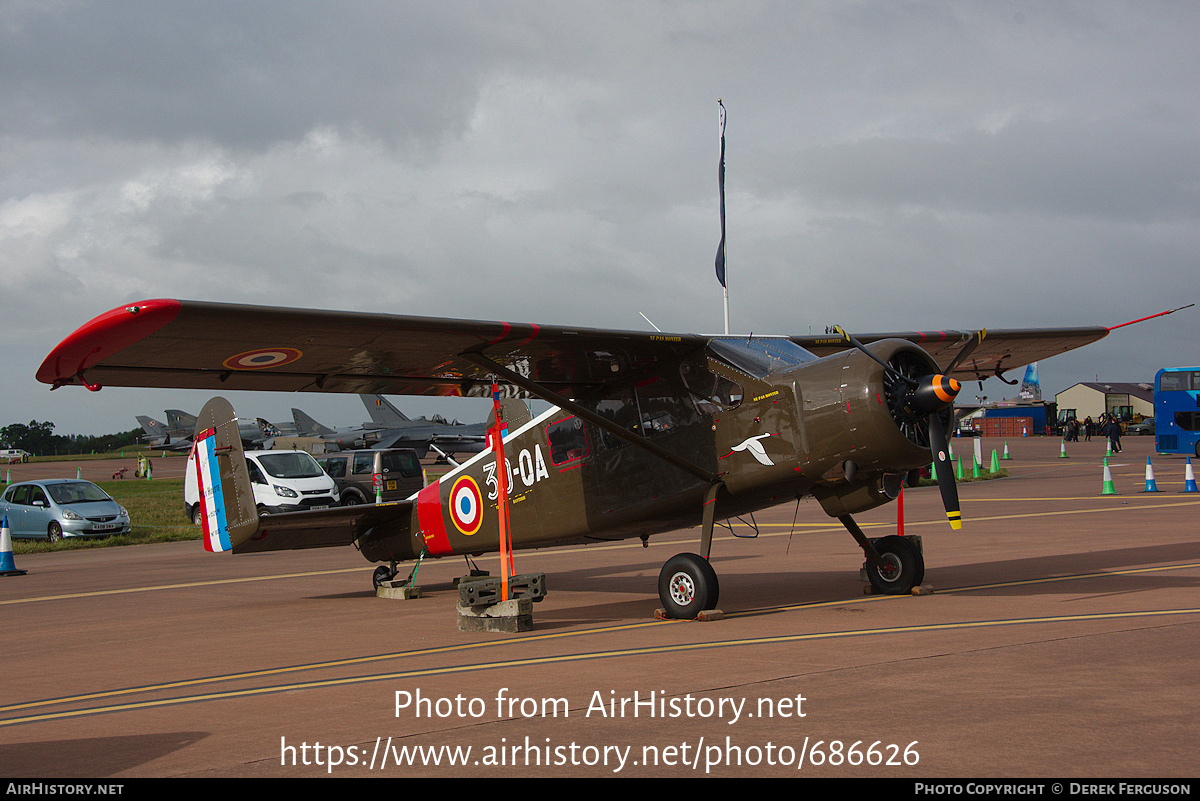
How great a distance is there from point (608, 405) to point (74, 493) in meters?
20.8

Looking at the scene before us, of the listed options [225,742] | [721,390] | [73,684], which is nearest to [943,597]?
[721,390]

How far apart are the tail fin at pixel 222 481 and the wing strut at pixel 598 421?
169 inches

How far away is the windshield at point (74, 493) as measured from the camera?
25.1 m

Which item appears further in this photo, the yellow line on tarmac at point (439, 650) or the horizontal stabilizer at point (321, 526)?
the horizontal stabilizer at point (321, 526)

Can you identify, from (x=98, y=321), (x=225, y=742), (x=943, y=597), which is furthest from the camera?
(x=943, y=597)

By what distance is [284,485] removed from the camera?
89.5 feet

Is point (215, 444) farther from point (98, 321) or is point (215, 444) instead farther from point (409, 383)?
point (98, 321)

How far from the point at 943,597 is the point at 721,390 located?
3317 millimetres

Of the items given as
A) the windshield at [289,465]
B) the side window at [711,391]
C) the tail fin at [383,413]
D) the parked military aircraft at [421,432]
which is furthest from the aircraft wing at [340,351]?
the tail fin at [383,413]

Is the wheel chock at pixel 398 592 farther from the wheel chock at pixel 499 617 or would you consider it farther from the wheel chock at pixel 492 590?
the wheel chock at pixel 499 617

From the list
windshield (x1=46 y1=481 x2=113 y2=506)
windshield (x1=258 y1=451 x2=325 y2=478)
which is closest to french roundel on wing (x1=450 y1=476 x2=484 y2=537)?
windshield (x1=258 y1=451 x2=325 y2=478)

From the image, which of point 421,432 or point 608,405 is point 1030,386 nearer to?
point 421,432

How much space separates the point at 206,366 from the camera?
9328 mm

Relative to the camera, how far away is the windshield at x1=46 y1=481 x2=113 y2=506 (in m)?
25.1
